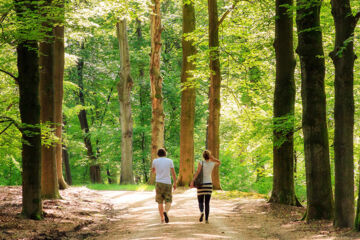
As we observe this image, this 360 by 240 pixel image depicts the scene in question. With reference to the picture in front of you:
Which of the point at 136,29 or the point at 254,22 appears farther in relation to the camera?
the point at 136,29

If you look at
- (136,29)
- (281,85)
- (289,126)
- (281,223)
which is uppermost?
(136,29)

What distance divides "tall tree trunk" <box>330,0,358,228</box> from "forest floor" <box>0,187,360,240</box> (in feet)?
2.02

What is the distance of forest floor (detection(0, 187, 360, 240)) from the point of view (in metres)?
9.47

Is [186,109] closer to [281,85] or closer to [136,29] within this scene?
[281,85]

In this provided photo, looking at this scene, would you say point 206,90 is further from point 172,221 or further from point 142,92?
point 172,221

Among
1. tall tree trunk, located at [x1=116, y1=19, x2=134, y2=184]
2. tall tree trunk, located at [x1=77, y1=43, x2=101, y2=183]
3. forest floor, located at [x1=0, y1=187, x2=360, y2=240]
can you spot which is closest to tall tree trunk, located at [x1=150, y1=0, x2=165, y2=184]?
tall tree trunk, located at [x1=116, y1=19, x2=134, y2=184]

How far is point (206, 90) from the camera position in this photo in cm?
3569

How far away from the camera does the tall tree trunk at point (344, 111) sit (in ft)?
31.2

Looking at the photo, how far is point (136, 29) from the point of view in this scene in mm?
34875

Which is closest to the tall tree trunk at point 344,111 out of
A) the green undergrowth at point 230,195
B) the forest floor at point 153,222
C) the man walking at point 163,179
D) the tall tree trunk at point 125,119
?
the forest floor at point 153,222

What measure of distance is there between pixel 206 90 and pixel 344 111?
86.2ft

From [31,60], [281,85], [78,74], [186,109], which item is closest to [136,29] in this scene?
[78,74]

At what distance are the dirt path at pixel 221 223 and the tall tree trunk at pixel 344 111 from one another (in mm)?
655

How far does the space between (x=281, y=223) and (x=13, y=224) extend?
6695 millimetres
